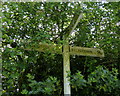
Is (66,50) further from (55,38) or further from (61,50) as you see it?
(55,38)

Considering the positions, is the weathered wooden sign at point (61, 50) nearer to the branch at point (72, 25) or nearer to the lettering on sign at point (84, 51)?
the lettering on sign at point (84, 51)

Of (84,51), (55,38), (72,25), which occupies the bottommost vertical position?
(84,51)

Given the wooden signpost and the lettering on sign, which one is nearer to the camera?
the wooden signpost

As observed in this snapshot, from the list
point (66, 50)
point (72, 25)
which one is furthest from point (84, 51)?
point (72, 25)

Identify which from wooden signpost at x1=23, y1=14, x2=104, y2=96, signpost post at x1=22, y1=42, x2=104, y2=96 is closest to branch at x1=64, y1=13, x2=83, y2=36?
wooden signpost at x1=23, y1=14, x2=104, y2=96

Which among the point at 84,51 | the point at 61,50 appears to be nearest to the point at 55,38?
the point at 61,50

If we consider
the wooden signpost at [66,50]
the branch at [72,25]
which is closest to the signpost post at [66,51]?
the wooden signpost at [66,50]

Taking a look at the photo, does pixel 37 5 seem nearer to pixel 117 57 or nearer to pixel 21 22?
pixel 21 22

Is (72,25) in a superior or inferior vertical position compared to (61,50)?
superior

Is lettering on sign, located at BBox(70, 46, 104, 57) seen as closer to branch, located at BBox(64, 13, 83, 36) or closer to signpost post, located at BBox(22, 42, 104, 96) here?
signpost post, located at BBox(22, 42, 104, 96)

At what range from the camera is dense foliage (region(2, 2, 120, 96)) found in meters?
1.75

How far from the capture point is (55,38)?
6.75 ft

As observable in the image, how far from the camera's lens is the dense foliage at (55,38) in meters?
1.75

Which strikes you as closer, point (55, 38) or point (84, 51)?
point (84, 51)
